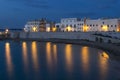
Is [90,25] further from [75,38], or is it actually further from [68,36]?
[75,38]

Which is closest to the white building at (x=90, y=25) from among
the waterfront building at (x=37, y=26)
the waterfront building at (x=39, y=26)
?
the waterfront building at (x=39, y=26)

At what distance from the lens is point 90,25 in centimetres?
6316

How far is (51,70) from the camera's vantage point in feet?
72.3

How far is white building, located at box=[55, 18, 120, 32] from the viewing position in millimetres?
58078

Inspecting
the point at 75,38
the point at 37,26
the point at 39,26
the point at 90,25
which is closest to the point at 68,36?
the point at 75,38

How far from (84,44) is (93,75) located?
85.5 feet

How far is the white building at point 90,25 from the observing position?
58.1 meters

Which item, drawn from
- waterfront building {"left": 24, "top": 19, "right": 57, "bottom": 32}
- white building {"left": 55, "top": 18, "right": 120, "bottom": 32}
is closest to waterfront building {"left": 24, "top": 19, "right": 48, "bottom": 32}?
waterfront building {"left": 24, "top": 19, "right": 57, "bottom": 32}

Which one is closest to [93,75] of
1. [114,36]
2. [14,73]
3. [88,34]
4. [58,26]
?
[14,73]

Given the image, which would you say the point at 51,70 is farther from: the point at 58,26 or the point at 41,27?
the point at 41,27

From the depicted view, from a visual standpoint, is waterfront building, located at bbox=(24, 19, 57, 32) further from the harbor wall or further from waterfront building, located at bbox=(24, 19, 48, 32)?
the harbor wall

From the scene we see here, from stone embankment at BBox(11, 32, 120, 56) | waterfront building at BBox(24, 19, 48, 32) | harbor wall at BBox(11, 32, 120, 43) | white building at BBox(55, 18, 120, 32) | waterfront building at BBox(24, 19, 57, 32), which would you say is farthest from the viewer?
waterfront building at BBox(24, 19, 48, 32)

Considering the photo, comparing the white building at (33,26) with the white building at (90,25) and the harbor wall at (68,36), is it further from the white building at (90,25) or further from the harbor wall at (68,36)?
the harbor wall at (68,36)

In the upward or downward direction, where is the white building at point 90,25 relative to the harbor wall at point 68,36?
upward
